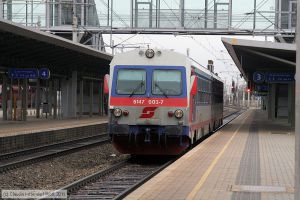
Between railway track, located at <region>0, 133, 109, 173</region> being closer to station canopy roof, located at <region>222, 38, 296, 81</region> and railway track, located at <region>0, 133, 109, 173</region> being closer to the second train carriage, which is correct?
the second train carriage

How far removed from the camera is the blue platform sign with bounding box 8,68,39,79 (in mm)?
26938

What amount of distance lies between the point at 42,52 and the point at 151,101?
14.3 meters

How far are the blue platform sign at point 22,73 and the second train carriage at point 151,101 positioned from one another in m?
12.9

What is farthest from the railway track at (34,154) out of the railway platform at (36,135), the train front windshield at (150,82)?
the train front windshield at (150,82)

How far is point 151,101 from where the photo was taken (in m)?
14.6

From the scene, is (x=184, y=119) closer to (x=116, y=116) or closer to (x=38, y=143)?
(x=116, y=116)

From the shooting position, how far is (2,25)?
18.8 meters

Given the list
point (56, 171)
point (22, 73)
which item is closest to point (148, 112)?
point (56, 171)

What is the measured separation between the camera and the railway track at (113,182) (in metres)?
9.87

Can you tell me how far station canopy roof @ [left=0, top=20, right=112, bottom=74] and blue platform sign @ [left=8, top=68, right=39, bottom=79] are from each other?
73cm

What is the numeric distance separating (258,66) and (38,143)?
64.9ft

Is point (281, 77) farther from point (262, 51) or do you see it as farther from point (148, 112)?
point (148, 112)

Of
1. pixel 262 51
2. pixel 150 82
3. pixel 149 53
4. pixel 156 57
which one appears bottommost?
pixel 150 82

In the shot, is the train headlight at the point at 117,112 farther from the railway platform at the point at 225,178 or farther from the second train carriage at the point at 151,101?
the railway platform at the point at 225,178
